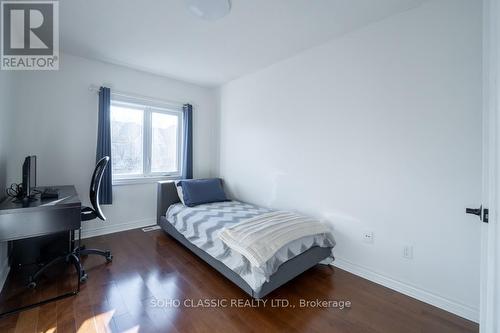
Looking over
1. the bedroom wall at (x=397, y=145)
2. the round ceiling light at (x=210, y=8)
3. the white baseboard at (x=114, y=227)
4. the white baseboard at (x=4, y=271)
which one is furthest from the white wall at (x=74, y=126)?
the bedroom wall at (x=397, y=145)

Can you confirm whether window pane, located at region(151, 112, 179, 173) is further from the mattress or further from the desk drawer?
the desk drawer

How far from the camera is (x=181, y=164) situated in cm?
413

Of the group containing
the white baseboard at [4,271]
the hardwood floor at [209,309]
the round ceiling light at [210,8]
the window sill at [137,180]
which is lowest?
the hardwood floor at [209,309]

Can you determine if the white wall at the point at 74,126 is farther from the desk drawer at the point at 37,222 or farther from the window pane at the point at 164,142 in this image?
the desk drawer at the point at 37,222

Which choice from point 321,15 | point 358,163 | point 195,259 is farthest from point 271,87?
point 195,259

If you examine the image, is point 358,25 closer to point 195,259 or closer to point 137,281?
point 195,259

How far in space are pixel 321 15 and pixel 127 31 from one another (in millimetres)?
2001

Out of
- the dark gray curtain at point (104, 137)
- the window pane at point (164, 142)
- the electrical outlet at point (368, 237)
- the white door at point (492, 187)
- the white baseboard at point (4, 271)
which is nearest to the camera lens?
the white door at point (492, 187)

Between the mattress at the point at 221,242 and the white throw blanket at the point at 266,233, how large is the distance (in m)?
0.06

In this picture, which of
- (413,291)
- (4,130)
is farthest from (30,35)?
(413,291)

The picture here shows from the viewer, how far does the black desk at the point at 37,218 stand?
1.71 m

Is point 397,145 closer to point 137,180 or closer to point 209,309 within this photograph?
point 209,309

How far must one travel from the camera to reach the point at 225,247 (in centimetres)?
212

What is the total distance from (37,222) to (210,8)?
228cm
